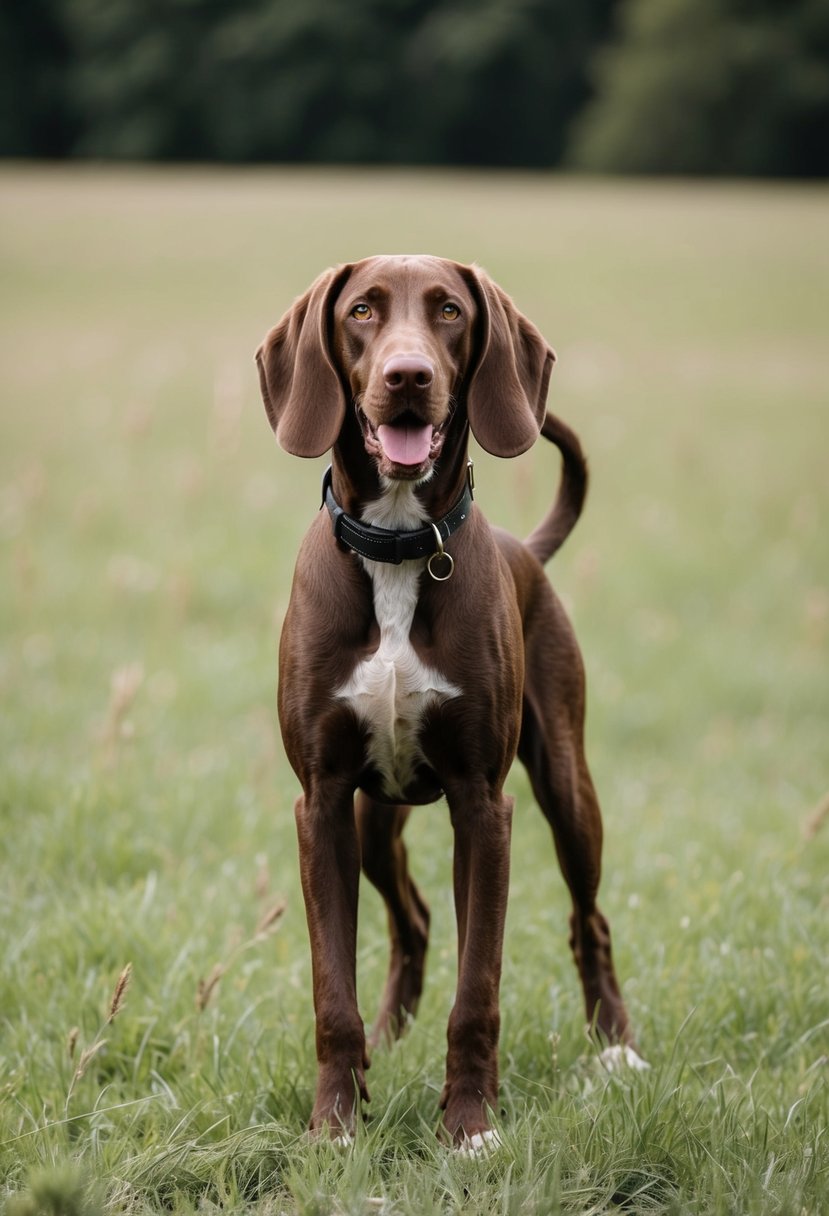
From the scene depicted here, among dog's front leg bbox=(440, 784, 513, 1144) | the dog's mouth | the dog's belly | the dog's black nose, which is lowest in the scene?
dog's front leg bbox=(440, 784, 513, 1144)

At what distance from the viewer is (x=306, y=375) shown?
117 inches

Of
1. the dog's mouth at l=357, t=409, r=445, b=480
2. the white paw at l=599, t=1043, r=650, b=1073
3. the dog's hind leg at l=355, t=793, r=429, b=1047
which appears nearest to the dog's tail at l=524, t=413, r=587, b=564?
the dog's hind leg at l=355, t=793, r=429, b=1047

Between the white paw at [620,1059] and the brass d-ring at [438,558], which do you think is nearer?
the brass d-ring at [438,558]

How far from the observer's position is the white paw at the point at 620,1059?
3.16 metres

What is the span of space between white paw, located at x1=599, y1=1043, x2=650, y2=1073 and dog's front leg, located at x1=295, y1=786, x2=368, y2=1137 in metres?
0.63

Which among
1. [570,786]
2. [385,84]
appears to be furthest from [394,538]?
[385,84]

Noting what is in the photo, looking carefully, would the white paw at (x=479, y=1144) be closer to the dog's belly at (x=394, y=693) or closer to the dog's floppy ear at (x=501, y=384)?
the dog's belly at (x=394, y=693)

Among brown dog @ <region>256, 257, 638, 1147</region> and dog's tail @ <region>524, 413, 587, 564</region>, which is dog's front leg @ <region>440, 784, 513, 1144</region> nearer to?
brown dog @ <region>256, 257, 638, 1147</region>

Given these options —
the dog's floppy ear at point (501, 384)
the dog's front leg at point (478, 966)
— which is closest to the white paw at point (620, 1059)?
the dog's front leg at point (478, 966)

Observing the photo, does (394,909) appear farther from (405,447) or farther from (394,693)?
(405,447)

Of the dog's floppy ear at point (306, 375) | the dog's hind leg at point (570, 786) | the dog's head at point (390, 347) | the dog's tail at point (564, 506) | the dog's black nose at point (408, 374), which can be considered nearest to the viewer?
the dog's black nose at point (408, 374)

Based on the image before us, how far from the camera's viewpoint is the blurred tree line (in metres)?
48.7

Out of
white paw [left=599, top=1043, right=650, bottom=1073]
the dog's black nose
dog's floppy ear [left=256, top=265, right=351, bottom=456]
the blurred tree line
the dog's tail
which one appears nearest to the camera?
the dog's black nose

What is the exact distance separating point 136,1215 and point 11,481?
8871mm
